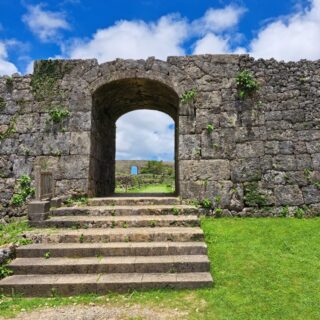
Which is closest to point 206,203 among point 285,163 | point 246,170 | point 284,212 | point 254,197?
point 254,197

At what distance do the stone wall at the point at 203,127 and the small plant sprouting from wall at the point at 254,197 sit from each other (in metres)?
0.02

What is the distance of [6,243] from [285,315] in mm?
4604

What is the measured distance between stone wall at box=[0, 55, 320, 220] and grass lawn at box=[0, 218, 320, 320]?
1.72 m

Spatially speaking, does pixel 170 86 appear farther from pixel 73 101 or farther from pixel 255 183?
pixel 255 183

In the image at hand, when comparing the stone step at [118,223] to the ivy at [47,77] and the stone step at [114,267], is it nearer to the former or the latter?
the stone step at [114,267]

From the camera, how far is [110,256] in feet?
17.2

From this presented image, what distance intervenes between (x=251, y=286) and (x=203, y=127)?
4647mm

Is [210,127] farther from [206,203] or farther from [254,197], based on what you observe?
[254,197]

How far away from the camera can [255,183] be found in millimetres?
7934

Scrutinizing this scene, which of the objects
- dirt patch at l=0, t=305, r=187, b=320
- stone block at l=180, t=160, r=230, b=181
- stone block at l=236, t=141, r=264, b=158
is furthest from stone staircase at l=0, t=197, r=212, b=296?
stone block at l=236, t=141, r=264, b=158

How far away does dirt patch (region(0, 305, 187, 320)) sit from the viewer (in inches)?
147

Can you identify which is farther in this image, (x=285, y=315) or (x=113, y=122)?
(x=113, y=122)

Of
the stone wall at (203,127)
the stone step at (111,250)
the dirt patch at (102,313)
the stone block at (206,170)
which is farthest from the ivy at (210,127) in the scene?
the dirt patch at (102,313)

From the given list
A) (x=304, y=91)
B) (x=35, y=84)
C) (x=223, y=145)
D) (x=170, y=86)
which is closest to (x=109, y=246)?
(x=223, y=145)
